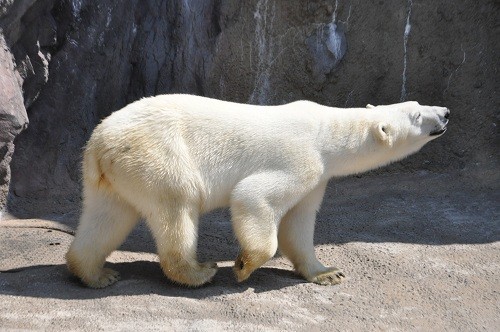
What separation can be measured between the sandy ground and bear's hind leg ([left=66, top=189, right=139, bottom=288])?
0.35 feet

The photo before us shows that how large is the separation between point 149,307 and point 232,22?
4089 mm

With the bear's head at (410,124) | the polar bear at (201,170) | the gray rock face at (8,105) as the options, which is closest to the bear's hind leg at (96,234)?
the polar bear at (201,170)

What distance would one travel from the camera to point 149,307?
14.8ft

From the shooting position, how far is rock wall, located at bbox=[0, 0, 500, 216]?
293 inches

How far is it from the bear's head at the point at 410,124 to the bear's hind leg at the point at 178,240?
1561mm

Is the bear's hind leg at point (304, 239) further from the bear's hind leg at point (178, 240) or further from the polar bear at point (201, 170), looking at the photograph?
the bear's hind leg at point (178, 240)

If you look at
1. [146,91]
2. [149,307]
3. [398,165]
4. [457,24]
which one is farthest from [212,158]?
[457,24]

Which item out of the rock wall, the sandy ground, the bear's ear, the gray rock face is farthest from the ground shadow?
the rock wall

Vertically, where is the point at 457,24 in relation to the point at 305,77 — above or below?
above

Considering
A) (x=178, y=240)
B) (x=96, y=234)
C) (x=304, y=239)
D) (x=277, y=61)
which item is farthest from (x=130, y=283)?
(x=277, y=61)

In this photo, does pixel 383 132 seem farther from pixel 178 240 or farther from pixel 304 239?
pixel 178 240

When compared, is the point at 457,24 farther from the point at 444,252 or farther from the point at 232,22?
the point at 444,252

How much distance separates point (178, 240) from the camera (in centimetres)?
475

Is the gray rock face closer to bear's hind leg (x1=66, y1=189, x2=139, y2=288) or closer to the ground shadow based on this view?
the ground shadow
